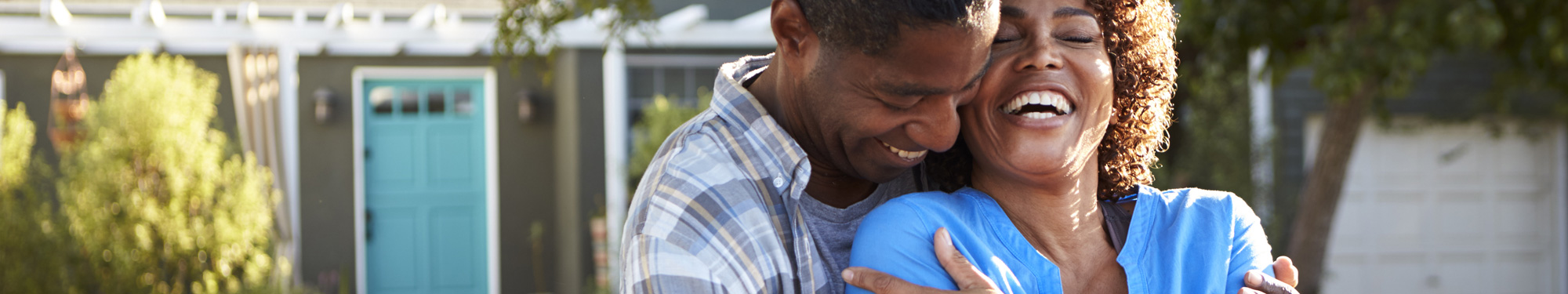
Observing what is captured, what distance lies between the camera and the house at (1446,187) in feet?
28.2

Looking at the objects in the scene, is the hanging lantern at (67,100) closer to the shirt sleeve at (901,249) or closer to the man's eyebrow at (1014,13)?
the shirt sleeve at (901,249)

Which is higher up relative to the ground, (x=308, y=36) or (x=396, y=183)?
(x=308, y=36)

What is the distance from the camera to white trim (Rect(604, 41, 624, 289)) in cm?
829

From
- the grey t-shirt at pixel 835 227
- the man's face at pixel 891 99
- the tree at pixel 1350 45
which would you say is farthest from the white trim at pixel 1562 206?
the man's face at pixel 891 99

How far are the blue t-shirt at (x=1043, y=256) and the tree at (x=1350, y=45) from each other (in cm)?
318

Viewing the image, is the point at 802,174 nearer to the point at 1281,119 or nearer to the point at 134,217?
the point at 134,217

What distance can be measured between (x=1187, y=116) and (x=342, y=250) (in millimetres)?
6255

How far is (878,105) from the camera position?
1.58 m

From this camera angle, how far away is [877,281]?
1.55 metres

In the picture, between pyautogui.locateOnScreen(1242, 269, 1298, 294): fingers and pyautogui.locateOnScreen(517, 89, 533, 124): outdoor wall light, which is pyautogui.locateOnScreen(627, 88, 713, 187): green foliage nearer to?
pyautogui.locateOnScreen(517, 89, 533, 124): outdoor wall light

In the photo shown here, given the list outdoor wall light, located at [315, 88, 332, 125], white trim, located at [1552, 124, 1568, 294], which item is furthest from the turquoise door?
white trim, located at [1552, 124, 1568, 294]

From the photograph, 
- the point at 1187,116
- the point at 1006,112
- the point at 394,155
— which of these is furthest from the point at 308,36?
the point at 1006,112

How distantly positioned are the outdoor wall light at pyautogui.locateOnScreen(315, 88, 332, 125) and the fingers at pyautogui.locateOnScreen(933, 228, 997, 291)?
25.8ft

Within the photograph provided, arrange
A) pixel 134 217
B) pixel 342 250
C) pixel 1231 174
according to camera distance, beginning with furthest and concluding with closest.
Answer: pixel 342 250 → pixel 1231 174 → pixel 134 217
